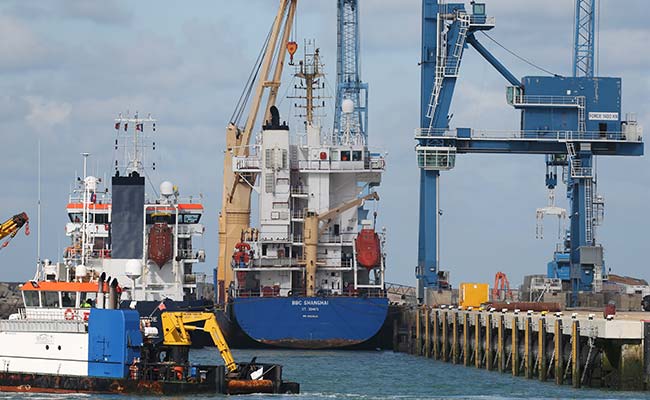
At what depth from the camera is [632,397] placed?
46.2m

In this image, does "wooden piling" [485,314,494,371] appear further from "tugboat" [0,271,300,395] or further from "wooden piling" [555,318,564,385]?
"tugboat" [0,271,300,395]

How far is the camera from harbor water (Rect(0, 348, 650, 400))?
4956cm

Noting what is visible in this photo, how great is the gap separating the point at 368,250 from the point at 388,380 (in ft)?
58.7

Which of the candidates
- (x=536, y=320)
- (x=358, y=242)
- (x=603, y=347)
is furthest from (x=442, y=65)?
(x=603, y=347)

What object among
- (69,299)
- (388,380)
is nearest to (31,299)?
(69,299)

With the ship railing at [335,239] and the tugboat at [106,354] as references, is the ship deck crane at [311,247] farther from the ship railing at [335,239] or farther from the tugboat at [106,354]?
the tugboat at [106,354]

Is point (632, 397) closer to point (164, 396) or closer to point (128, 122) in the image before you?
point (164, 396)

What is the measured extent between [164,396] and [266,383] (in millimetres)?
3049

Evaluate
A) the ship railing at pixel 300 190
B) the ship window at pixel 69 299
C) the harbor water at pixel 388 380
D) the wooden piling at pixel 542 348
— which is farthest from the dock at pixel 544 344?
the ship window at pixel 69 299

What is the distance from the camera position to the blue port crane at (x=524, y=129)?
82875 mm

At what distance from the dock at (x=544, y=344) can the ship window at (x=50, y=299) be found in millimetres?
16321

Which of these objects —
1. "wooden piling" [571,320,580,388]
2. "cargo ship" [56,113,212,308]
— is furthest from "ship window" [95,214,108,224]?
"wooden piling" [571,320,580,388]

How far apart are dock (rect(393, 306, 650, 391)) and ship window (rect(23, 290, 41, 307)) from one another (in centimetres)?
1695

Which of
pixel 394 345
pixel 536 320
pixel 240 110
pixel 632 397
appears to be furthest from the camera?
pixel 240 110
